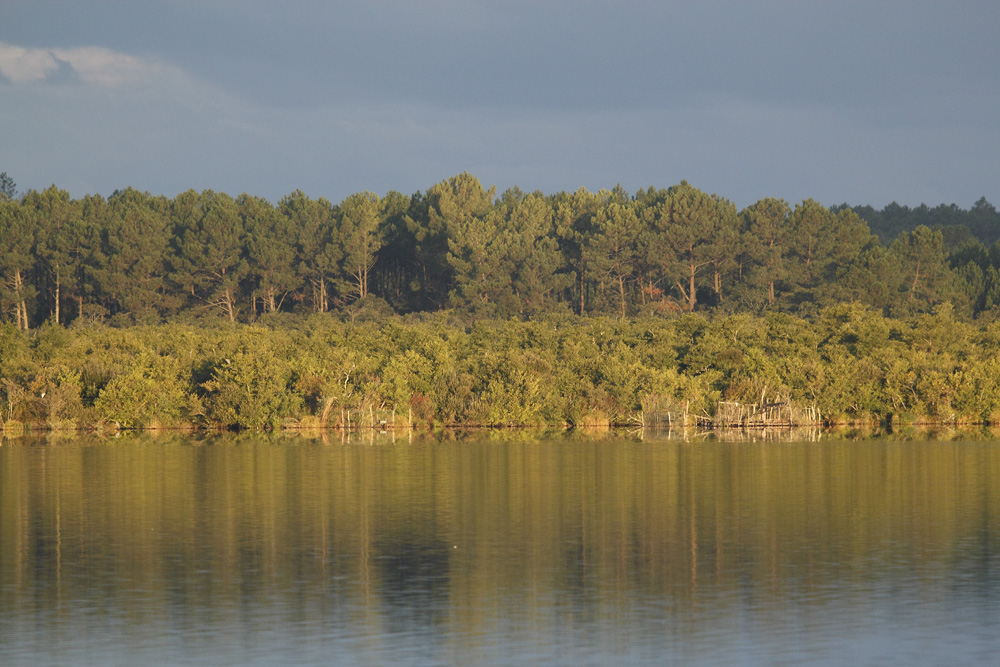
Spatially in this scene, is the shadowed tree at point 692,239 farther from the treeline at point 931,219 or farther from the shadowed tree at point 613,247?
the treeline at point 931,219

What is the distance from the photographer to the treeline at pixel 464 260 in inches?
3720

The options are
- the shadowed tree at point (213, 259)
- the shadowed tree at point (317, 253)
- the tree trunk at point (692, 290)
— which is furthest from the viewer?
the shadowed tree at point (317, 253)

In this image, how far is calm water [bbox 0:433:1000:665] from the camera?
1662 cm

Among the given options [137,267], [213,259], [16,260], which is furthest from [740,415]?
[16,260]

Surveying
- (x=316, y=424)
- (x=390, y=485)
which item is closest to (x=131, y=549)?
(x=390, y=485)

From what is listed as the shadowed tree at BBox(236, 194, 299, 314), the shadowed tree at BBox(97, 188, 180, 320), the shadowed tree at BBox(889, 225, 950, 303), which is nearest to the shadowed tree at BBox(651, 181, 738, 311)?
the shadowed tree at BBox(889, 225, 950, 303)

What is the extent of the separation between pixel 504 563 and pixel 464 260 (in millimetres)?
75466

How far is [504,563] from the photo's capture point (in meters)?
22.8

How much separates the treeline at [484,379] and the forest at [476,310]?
148 millimetres

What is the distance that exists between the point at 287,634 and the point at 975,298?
283ft

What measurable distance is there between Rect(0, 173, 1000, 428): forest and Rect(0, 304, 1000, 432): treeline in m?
0.15

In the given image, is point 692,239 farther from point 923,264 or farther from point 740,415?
point 740,415

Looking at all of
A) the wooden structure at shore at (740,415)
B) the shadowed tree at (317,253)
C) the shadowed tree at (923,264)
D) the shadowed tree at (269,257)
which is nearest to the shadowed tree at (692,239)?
the shadowed tree at (923,264)

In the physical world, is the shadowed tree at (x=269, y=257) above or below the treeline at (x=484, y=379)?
above
